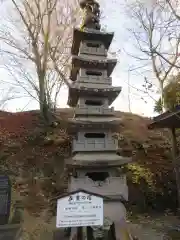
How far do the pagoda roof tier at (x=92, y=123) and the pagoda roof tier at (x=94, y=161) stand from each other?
1050mm

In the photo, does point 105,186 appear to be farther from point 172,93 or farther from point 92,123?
point 172,93

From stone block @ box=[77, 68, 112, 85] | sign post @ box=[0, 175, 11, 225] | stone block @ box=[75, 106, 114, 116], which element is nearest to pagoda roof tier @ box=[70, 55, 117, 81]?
stone block @ box=[77, 68, 112, 85]

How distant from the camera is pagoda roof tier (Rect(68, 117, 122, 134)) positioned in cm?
938

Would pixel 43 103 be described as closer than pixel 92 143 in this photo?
No

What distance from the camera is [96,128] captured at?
31.9ft

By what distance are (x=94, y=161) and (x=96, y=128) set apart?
5.00ft

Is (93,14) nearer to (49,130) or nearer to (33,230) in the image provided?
(49,130)

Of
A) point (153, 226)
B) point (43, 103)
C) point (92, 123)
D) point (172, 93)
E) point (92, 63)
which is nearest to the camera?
point (92, 123)

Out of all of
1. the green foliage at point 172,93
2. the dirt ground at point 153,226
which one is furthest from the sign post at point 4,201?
the green foliage at point 172,93

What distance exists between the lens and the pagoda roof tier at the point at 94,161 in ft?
28.5

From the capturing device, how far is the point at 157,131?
791 inches

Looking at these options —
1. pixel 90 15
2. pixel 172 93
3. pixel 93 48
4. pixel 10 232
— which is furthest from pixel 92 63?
pixel 10 232

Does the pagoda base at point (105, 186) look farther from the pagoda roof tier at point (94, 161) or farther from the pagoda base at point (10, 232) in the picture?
the pagoda base at point (10, 232)

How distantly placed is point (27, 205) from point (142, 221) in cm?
536
